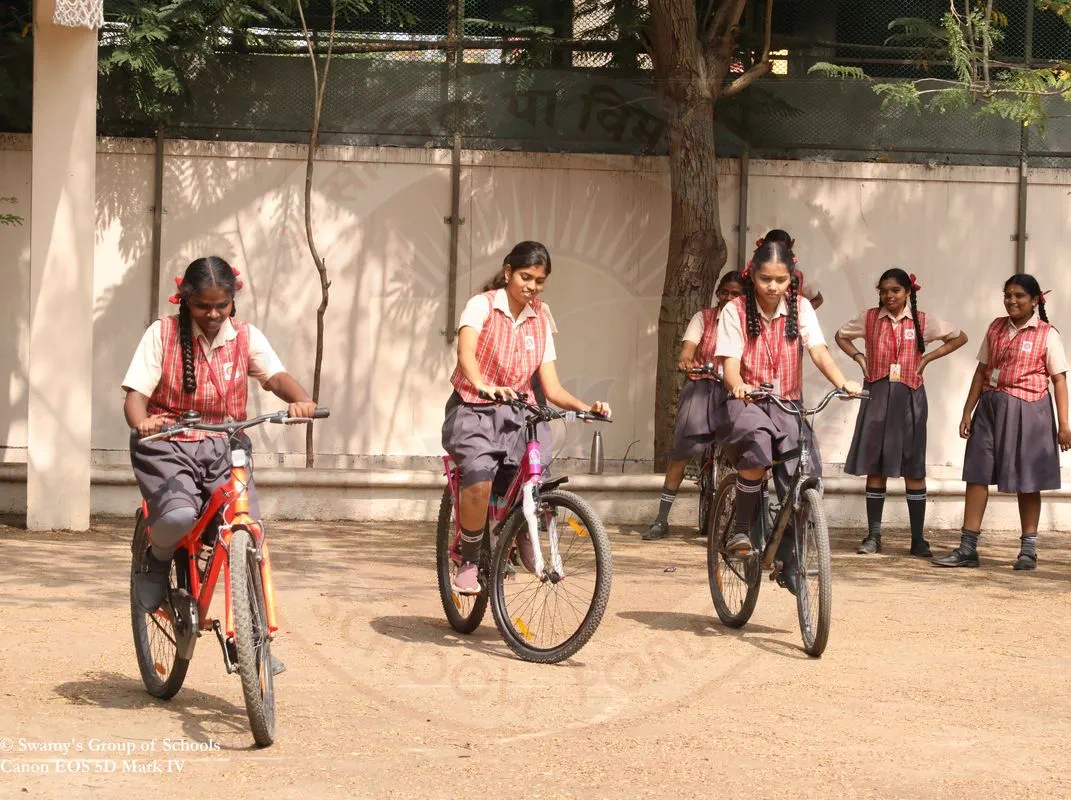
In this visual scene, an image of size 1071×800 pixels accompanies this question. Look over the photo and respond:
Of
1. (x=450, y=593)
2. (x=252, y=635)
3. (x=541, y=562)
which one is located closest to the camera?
(x=252, y=635)

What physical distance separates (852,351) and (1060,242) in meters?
3.04

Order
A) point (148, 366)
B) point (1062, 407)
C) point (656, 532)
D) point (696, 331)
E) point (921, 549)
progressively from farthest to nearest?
1. point (656, 532)
2. point (696, 331)
3. point (921, 549)
4. point (1062, 407)
5. point (148, 366)

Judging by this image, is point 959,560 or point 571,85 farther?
point 571,85

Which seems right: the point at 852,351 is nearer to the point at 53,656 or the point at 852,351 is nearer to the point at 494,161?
the point at 494,161

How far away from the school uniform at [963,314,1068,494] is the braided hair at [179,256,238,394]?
5.74m

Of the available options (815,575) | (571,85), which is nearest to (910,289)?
(571,85)

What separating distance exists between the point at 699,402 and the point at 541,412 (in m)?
3.92

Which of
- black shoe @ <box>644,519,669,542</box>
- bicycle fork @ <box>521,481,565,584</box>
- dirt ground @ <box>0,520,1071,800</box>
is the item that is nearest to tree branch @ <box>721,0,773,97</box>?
black shoe @ <box>644,519,669,542</box>

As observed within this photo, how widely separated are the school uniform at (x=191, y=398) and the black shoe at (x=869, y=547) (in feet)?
18.3

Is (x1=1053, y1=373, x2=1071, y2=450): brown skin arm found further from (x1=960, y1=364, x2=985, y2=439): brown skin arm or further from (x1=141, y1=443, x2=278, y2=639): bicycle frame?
(x1=141, y1=443, x2=278, y2=639): bicycle frame

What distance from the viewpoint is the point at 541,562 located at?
→ 6.63 m

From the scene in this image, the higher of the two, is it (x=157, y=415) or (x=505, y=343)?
(x=505, y=343)

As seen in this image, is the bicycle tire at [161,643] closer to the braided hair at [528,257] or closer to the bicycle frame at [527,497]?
the bicycle frame at [527,497]

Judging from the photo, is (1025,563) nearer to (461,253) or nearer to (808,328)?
(808,328)
